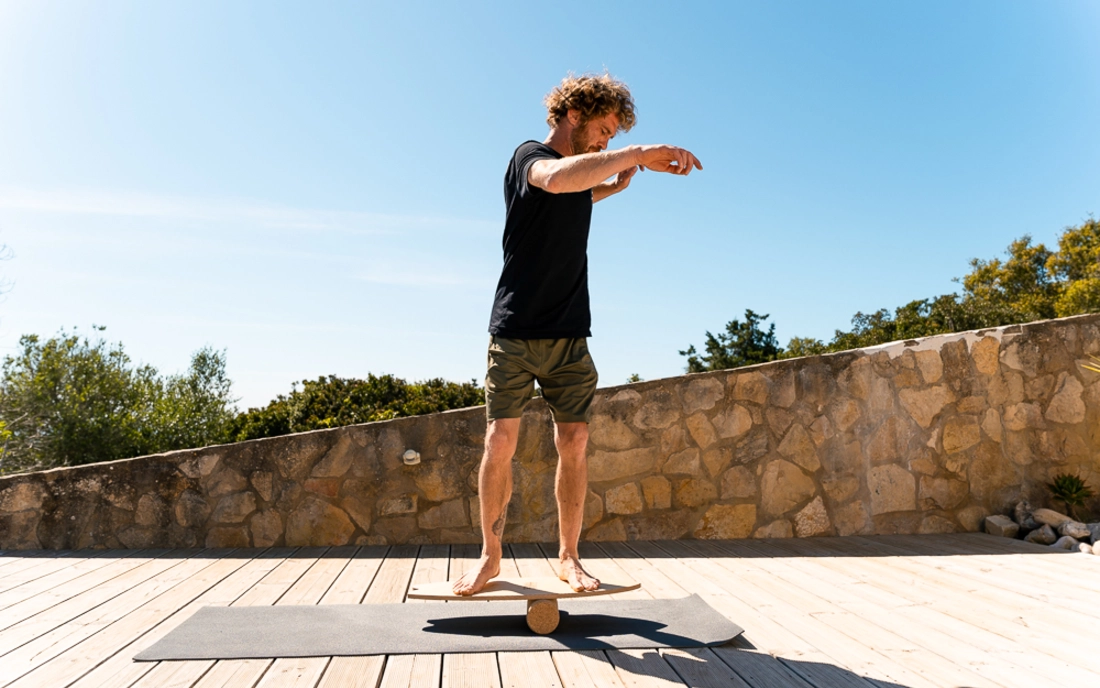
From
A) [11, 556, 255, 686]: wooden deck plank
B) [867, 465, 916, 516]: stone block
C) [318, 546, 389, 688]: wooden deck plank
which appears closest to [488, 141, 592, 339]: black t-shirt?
[318, 546, 389, 688]: wooden deck plank

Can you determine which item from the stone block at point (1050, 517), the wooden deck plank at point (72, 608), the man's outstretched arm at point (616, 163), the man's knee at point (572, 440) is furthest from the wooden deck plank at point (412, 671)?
the stone block at point (1050, 517)

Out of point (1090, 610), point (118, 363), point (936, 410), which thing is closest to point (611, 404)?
point (936, 410)

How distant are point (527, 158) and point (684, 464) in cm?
224

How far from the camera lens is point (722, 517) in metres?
3.96

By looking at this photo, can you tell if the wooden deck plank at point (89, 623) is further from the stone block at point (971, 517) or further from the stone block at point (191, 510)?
the stone block at point (971, 517)

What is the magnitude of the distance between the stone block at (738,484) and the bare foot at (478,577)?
2.11 meters

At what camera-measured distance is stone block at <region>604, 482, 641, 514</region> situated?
387 cm

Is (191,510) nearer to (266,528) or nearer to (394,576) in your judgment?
(266,528)

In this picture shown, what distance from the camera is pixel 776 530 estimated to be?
13.1 ft

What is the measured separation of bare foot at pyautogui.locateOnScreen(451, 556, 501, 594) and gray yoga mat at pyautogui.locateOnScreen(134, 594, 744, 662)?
12 centimetres

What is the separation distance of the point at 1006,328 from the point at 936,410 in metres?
0.65

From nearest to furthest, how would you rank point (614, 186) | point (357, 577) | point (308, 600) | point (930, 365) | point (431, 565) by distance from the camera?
point (614, 186), point (308, 600), point (357, 577), point (431, 565), point (930, 365)

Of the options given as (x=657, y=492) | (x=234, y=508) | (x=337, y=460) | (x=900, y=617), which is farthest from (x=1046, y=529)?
(x=234, y=508)

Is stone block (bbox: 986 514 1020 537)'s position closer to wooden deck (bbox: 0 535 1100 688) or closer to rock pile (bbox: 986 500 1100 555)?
rock pile (bbox: 986 500 1100 555)
